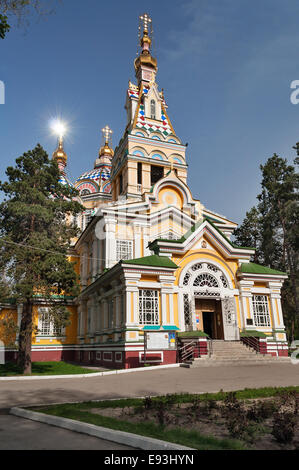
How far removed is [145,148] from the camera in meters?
30.3

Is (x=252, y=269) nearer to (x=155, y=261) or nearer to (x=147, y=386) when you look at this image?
(x=155, y=261)

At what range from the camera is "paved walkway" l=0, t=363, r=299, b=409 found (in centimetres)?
909

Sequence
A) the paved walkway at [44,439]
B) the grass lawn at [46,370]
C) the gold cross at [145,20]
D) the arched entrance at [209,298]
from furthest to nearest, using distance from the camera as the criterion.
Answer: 1. the gold cross at [145,20]
2. the arched entrance at [209,298]
3. the grass lawn at [46,370]
4. the paved walkway at [44,439]

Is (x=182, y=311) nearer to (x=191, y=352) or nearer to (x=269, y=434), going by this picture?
(x=191, y=352)

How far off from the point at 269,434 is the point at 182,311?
14.2m


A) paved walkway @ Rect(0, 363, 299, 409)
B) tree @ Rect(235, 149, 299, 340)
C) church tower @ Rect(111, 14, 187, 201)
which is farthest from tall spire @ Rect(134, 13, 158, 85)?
paved walkway @ Rect(0, 363, 299, 409)

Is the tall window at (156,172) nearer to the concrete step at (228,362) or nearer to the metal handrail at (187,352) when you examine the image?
the metal handrail at (187,352)

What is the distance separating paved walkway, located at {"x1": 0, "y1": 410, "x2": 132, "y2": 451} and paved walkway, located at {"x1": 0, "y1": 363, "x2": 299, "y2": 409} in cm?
254

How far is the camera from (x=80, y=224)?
4034 centimetres

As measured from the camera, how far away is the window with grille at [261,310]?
21.1m

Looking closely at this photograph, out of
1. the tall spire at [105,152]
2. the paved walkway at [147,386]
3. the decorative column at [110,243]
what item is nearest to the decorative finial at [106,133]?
the tall spire at [105,152]

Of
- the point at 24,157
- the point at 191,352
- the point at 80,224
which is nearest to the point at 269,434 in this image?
the point at 191,352

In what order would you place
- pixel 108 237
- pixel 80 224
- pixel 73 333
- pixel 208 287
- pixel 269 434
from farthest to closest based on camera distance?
pixel 80 224 < pixel 73 333 < pixel 108 237 < pixel 208 287 < pixel 269 434

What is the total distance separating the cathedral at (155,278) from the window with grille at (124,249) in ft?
0.22
